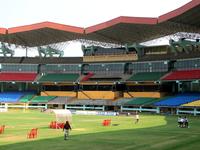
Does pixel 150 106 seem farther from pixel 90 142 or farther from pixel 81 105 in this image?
pixel 90 142

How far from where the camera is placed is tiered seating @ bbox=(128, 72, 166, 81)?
100 m

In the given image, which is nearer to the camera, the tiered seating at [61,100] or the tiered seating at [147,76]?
the tiered seating at [147,76]

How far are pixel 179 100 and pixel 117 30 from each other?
22.2 m

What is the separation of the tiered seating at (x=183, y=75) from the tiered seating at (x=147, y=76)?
2.75 metres

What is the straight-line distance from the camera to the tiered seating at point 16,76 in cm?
11588

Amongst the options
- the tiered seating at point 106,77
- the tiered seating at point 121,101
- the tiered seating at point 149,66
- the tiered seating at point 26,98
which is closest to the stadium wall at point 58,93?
the tiered seating at point 26,98

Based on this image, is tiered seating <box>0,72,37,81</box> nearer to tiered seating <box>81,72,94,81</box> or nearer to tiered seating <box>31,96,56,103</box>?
tiered seating <box>31,96,56,103</box>

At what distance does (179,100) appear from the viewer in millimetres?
88688

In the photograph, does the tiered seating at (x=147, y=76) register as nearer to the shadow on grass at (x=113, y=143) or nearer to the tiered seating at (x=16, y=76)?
the tiered seating at (x=16, y=76)

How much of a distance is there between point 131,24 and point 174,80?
17103 millimetres

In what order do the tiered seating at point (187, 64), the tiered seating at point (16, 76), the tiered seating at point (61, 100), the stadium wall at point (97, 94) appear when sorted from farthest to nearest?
the tiered seating at point (16, 76)
the stadium wall at point (97, 94)
the tiered seating at point (61, 100)
the tiered seating at point (187, 64)

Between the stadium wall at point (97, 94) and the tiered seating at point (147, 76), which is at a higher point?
the tiered seating at point (147, 76)

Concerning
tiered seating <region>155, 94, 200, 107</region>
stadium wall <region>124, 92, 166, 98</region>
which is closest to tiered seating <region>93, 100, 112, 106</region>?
stadium wall <region>124, 92, 166, 98</region>

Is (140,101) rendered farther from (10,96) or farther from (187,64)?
(10,96)
